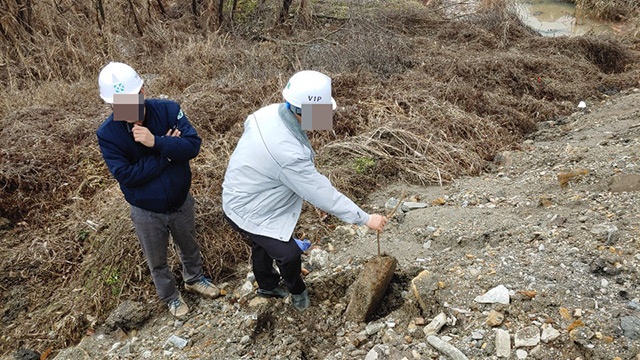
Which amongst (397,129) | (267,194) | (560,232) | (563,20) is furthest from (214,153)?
(563,20)

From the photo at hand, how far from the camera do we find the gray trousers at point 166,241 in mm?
2484

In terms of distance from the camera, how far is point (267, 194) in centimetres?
226

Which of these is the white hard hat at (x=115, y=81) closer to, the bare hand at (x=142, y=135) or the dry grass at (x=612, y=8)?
the bare hand at (x=142, y=135)

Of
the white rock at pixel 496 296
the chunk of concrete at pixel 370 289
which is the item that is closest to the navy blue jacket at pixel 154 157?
the chunk of concrete at pixel 370 289

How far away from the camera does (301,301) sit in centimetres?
270

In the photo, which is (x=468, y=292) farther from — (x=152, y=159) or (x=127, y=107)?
(x=127, y=107)

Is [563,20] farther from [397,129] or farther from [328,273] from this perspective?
[328,273]

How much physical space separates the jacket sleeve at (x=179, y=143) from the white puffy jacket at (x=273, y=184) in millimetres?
238

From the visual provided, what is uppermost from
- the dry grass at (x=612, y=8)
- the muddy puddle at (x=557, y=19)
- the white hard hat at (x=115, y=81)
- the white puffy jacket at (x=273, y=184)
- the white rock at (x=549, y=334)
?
the white hard hat at (x=115, y=81)

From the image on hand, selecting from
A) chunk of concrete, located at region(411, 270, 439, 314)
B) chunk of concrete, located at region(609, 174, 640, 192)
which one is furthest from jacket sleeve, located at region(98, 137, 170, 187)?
chunk of concrete, located at region(609, 174, 640, 192)

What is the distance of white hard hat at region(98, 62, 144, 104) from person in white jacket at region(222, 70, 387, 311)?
535 mm

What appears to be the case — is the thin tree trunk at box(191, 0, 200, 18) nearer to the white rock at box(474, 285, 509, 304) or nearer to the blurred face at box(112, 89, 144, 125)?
the blurred face at box(112, 89, 144, 125)

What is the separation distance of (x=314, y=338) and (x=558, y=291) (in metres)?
1.21

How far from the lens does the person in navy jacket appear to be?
7.15ft
